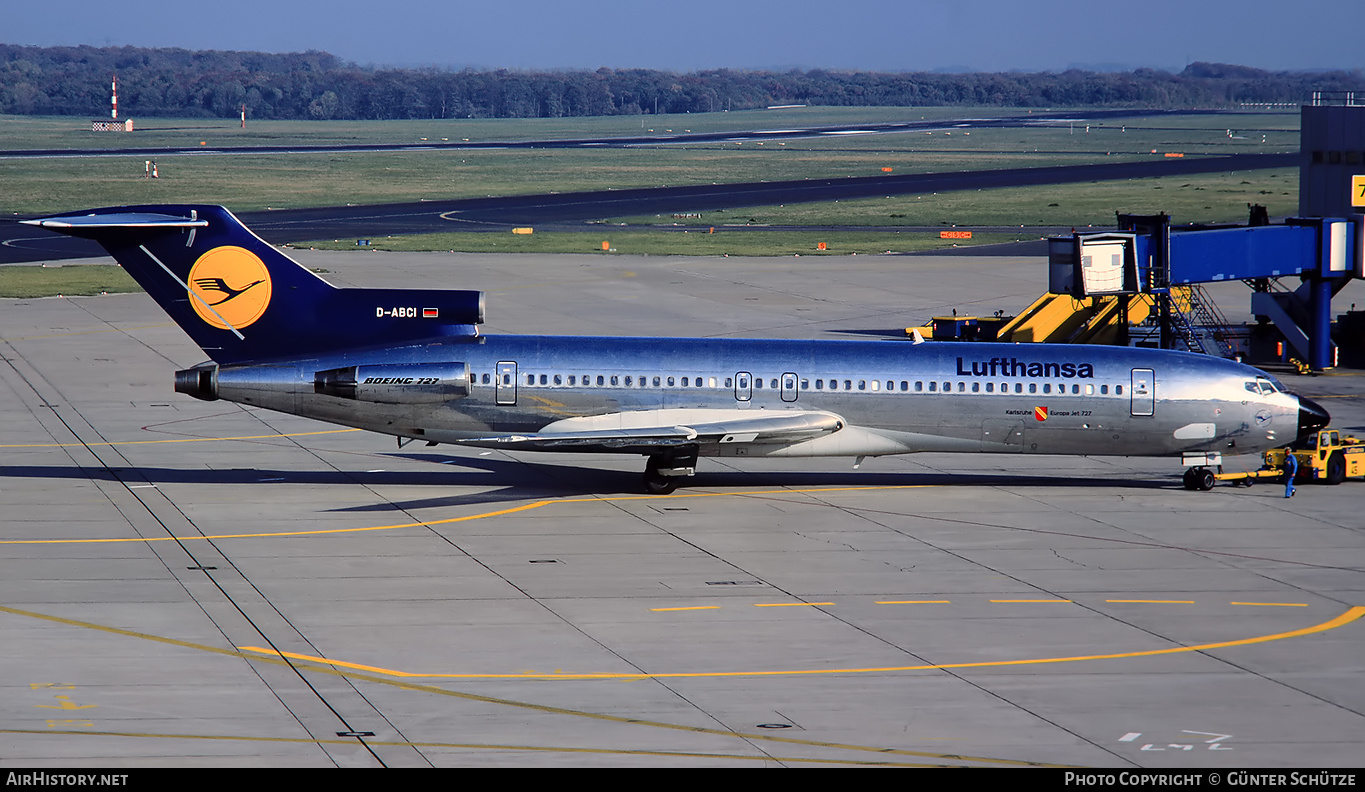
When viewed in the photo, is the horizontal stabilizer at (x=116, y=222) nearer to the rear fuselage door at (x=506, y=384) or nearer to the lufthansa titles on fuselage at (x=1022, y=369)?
the rear fuselage door at (x=506, y=384)

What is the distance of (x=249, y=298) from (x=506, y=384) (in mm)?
6224

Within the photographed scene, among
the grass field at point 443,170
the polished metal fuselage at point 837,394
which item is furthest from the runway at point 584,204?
the polished metal fuselage at point 837,394

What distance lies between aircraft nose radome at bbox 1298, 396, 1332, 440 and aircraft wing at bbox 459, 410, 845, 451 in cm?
1128

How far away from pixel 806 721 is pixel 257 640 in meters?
9.01

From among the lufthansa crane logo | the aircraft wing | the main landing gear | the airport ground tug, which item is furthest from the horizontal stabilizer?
the airport ground tug

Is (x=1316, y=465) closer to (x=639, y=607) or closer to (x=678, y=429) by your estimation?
(x=678, y=429)

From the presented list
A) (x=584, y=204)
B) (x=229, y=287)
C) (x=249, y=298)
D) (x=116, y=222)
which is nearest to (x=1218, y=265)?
(x=249, y=298)

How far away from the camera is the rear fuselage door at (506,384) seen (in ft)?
110

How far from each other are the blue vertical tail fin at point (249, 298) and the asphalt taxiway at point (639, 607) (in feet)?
11.7

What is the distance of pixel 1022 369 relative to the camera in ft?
114

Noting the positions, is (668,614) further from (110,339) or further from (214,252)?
(110,339)

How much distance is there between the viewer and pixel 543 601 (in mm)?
25484
